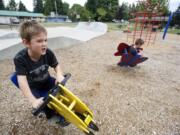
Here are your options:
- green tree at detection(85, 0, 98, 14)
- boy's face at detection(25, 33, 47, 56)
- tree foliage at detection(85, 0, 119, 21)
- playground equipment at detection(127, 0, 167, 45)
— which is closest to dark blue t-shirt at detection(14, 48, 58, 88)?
boy's face at detection(25, 33, 47, 56)

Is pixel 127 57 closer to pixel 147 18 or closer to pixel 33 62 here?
pixel 33 62

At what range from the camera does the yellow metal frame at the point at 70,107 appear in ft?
3.84

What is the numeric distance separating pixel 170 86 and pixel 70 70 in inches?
92.6

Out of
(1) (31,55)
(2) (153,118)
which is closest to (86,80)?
(2) (153,118)

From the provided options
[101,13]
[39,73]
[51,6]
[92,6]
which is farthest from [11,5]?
[39,73]

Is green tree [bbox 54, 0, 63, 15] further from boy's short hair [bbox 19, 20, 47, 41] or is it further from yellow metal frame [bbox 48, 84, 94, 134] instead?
yellow metal frame [bbox 48, 84, 94, 134]

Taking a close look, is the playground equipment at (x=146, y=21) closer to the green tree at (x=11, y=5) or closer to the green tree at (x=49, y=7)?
the green tree at (x=49, y=7)

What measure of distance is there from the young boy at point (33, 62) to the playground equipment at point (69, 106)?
12 centimetres

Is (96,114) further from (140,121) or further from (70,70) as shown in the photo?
(70,70)

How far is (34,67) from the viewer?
1.50 m

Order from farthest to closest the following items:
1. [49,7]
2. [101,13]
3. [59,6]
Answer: [59,6], [49,7], [101,13]

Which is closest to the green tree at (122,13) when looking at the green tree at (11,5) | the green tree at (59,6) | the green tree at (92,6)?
the green tree at (92,6)

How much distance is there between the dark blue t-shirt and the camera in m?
1.37

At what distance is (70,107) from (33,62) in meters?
0.64
